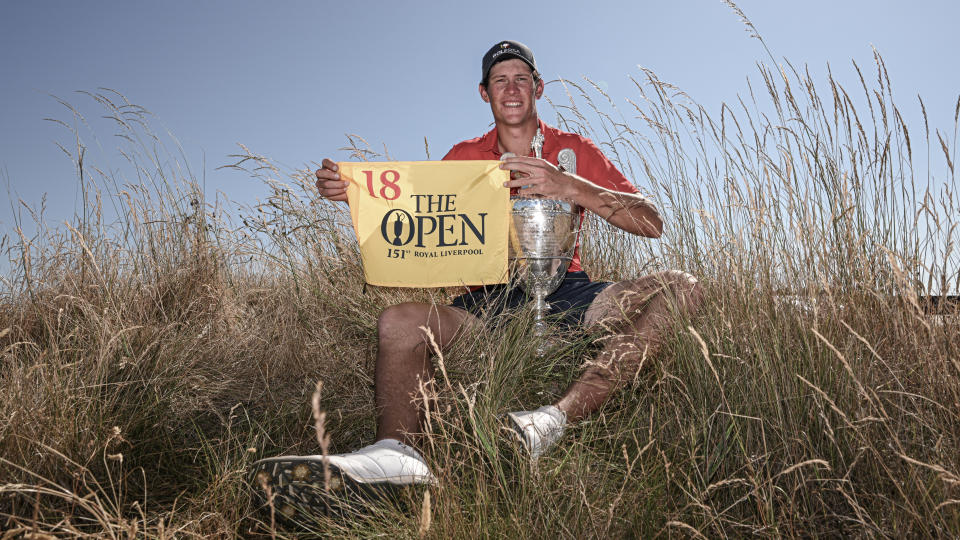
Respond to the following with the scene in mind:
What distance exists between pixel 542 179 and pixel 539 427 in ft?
3.51

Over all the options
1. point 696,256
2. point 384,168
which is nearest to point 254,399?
point 384,168

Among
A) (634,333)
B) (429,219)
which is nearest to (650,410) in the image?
(634,333)

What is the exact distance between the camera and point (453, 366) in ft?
7.72

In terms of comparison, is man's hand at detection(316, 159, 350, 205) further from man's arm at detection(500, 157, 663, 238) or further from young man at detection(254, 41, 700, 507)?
man's arm at detection(500, 157, 663, 238)

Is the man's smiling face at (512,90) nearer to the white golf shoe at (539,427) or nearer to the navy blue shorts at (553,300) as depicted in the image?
the navy blue shorts at (553,300)

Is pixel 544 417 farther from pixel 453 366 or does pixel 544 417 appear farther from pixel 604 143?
pixel 604 143

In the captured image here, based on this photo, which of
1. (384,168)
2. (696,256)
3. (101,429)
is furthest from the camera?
(384,168)

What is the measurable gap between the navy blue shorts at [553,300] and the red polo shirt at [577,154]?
0.99ft

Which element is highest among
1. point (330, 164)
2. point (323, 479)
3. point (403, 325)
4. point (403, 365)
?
point (330, 164)

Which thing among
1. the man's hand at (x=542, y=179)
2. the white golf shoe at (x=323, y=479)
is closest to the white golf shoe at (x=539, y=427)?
the white golf shoe at (x=323, y=479)

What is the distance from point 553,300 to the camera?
Answer: 2721 millimetres

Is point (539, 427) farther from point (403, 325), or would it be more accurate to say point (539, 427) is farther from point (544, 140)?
point (544, 140)

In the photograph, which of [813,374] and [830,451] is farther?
[813,374]

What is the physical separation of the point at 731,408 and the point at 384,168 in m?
1.61
